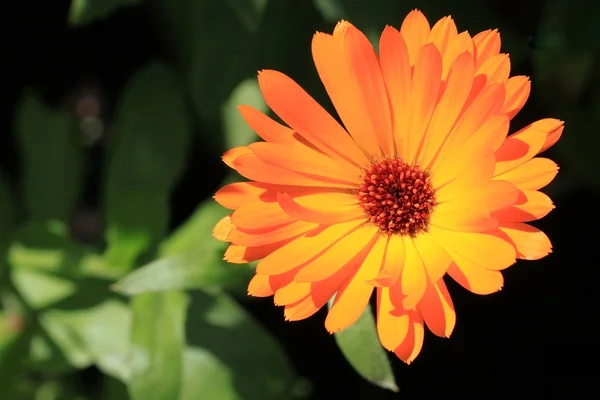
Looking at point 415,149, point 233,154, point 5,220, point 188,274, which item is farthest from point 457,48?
point 5,220

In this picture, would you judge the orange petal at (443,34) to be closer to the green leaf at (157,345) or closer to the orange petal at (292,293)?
the orange petal at (292,293)

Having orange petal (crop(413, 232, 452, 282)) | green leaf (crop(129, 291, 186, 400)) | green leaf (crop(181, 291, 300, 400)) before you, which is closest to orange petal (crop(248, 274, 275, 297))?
orange petal (crop(413, 232, 452, 282))

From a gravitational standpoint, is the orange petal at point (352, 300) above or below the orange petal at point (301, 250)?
below

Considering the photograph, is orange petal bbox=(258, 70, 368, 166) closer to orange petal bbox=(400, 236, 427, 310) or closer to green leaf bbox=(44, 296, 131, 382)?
orange petal bbox=(400, 236, 427, 310)

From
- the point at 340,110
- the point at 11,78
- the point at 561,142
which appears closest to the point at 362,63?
the point at 340,110

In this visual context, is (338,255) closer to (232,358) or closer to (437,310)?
(437,310)

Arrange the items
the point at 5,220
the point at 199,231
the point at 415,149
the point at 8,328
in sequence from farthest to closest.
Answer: the point at 5,220 < the point at 8,328 < the point at 199,231 < the point at 415,149

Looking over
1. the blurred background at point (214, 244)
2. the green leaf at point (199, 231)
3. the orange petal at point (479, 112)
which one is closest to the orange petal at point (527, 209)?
the orange petal at point (479, 112)
